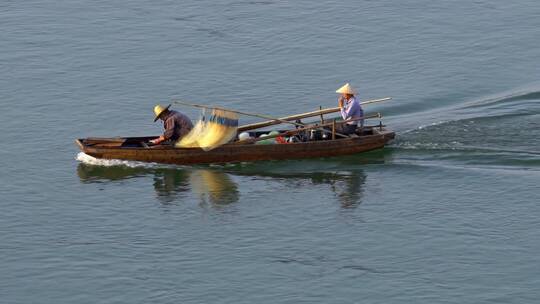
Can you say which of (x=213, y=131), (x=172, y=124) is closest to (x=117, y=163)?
(x=172, y=124)

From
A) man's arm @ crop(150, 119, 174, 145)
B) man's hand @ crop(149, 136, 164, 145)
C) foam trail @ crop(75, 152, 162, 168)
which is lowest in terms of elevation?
foam trail @ crop(75, 152, 162, 168)

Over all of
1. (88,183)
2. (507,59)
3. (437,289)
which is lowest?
(437,289)

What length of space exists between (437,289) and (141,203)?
890 centimetres

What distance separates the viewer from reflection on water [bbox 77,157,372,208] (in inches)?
1334

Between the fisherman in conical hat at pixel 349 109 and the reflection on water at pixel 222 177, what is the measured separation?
1.19m

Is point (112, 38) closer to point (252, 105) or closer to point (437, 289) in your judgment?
point (252, 105)

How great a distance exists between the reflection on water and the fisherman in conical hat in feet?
3.90

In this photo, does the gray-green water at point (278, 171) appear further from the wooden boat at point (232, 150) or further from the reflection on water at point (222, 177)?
the wooden boat at point (232, 150)

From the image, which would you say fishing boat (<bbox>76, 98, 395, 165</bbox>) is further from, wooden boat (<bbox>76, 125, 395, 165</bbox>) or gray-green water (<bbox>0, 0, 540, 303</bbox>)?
gray-green water (<bbox>0, 0, 540, 303</bbox>)

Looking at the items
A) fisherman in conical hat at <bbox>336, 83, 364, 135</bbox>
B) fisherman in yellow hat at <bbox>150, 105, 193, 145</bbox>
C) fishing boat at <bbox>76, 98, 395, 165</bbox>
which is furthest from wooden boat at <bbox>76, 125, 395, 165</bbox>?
fisherman in conical hat at <bbox>336, 83, 364, 135</bbox>

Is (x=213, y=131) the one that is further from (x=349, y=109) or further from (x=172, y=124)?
(x=349, y=109)

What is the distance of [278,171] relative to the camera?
35062mm

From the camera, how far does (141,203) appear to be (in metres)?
33.2

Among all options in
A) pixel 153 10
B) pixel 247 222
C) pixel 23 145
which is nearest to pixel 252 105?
pixel 23 145
